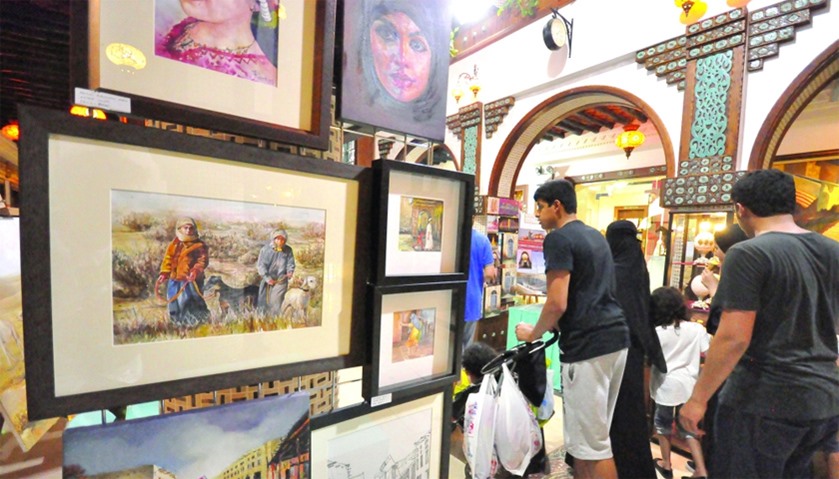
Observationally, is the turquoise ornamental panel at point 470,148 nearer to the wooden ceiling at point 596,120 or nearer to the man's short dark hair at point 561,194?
the wooden ceiling at point 596,120

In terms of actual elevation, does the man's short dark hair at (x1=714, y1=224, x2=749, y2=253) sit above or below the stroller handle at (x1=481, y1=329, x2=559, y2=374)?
above

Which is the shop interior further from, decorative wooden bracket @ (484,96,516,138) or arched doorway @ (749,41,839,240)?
decorative wooden bracket @ (484,96,516,138)

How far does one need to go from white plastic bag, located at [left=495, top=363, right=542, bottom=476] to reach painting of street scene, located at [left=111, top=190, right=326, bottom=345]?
4.17ft

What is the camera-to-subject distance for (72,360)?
50 cm

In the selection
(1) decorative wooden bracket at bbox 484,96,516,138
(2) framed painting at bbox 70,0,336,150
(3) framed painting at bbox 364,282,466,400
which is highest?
(1) decorative wooden bracket at bbox 484,96,516,138

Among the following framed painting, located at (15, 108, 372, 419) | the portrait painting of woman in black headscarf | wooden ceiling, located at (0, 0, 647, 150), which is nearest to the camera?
framed painting, located at (15, 108, 372, 419)

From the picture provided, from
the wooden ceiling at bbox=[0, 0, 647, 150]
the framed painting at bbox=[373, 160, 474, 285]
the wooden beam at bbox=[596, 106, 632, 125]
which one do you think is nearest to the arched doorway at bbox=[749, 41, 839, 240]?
the wooden beam at bbox=[596, 106, 632, 125]

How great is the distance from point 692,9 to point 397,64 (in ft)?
9.84

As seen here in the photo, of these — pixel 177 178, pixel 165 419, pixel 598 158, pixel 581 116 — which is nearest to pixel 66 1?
pixel 177 178

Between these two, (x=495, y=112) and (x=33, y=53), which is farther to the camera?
(x=495, y=112)

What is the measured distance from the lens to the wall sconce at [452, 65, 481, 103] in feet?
15.5

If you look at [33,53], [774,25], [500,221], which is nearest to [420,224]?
[33,53]

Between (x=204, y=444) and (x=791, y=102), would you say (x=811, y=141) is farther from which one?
(x=204, y=444)

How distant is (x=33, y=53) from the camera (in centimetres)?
66
